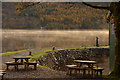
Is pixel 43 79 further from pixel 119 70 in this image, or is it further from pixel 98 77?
pixel 119 70

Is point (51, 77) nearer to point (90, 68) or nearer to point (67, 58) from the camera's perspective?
point (90, 68)

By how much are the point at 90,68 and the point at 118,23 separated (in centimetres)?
346

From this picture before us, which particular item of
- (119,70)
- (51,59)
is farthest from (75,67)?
(51,59)

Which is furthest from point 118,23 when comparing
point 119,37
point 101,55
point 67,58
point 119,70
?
point 101,55

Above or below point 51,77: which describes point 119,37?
above

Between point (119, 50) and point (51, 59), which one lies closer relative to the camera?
point (119, 50)

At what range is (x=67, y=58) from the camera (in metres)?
33.2

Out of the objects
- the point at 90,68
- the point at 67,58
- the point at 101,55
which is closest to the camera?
the point at 90,68

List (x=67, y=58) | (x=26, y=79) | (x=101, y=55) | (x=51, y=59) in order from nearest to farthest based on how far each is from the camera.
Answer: (x=26, y=79), (x=51, y=59), (x=67, y=58), (x=101, y=55)

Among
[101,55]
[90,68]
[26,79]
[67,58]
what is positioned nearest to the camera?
[26,79]

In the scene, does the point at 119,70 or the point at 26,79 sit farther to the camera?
the point at 119,70

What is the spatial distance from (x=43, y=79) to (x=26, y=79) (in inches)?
38.7

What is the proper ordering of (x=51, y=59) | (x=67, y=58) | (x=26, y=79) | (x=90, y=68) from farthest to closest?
(x=67, y=58) < (x=51, y=59) < (x=90, y=68) < (x=26, y=79)

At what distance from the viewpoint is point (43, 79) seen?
1452 cm
